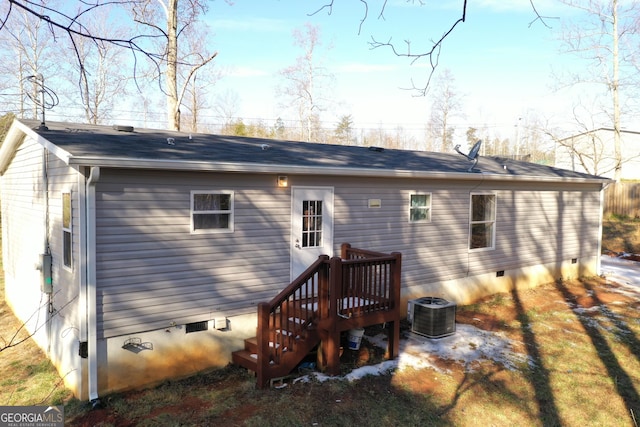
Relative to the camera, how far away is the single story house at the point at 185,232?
580cm

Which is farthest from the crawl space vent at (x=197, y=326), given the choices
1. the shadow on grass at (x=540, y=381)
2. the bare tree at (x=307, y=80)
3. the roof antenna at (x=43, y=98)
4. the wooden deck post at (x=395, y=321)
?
the bare tree at (x=307, y=80)

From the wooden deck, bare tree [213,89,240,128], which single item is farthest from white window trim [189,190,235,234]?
bare tree [213,89,240,128]

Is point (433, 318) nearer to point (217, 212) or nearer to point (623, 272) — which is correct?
point (217, 212)

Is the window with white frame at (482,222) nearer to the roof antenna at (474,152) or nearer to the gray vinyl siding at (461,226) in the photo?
the gray vinyl siding at (461,226)

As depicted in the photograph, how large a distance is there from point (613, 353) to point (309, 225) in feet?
16.8

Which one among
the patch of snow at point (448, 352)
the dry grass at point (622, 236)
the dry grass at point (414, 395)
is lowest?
the dry grass at point (414, 395)

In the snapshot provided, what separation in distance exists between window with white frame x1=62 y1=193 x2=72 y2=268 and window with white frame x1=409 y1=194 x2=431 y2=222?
5856 mm

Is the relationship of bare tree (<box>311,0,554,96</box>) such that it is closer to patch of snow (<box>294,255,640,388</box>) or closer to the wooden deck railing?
the wooden deck railing

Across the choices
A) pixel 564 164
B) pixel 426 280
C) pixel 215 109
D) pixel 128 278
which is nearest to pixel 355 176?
pixel 426 280

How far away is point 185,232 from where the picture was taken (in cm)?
635

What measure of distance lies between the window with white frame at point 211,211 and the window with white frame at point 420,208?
387cm

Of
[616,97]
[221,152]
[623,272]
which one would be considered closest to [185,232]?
[221,152]

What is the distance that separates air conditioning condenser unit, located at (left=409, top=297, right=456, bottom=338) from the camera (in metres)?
7.73

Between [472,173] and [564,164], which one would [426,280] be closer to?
[472,173]
